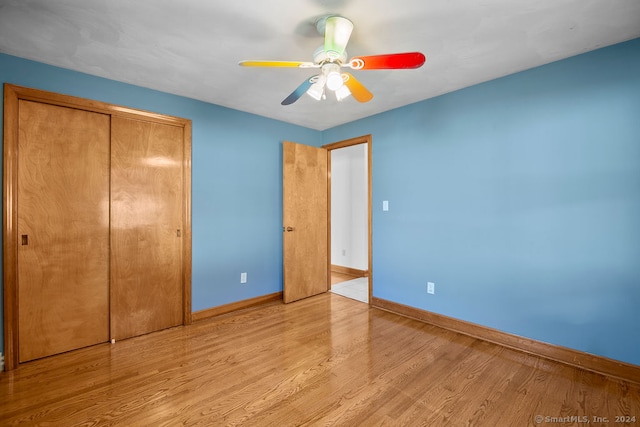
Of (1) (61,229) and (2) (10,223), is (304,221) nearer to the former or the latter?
(1) (61,229)

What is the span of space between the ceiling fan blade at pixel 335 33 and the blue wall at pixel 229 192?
1898mm

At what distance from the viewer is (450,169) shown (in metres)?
2.85

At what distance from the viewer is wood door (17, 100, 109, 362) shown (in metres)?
2.18

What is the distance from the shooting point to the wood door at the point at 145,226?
8.42 ft

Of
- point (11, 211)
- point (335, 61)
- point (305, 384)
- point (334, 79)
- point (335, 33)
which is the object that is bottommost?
point (305, 384)

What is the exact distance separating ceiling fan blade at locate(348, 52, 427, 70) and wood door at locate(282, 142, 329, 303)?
214 centimetres

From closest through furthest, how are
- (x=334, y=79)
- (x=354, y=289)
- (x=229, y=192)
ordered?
(x=334, y=79) → (x=229, y=192) → (x=354, y=289)

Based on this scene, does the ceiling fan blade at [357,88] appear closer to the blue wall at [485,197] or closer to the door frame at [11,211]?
the blue wall at [485,197]

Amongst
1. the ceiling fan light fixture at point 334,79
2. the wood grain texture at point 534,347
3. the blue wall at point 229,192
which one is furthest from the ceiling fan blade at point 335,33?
the wood grain texture at point 534,347

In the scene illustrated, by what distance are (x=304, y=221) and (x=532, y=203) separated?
2464 mm

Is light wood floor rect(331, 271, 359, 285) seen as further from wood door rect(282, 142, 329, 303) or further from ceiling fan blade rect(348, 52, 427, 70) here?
ceiling fan blade rect(348, 52, 427, 70)

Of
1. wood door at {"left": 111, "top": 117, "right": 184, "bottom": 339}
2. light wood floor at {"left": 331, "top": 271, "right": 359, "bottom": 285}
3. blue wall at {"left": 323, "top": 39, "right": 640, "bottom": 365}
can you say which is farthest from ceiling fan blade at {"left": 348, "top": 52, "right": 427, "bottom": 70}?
light wood floor at {"left": 331, "top": 271, "right": 359, "bottom": 285}

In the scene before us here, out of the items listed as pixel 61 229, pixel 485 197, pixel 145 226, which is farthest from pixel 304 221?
pixel 61 229

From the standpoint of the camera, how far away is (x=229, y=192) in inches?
128
